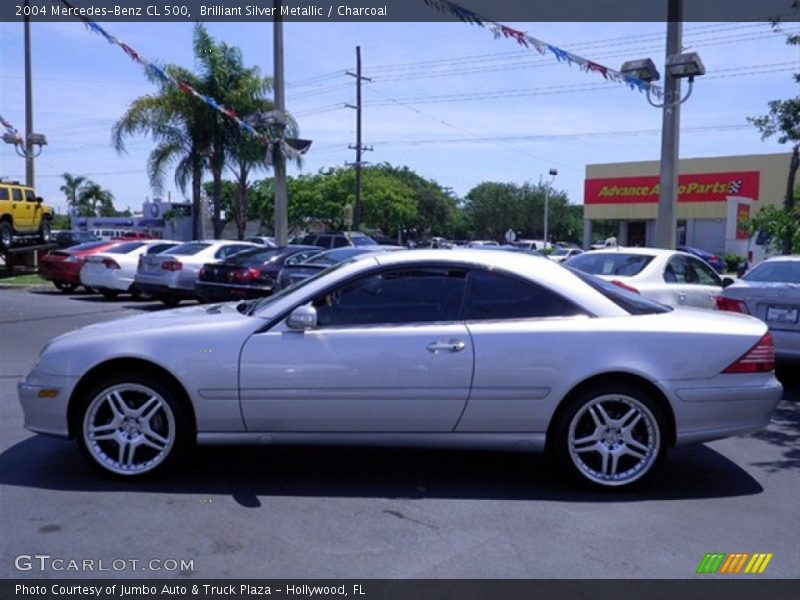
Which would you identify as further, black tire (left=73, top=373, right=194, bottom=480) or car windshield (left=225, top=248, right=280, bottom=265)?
car windshield (left=225, top=248, right=280, bottom=265)

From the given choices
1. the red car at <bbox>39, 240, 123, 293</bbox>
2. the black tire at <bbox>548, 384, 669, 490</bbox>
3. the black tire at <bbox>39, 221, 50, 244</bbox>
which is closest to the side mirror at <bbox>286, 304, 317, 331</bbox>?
the black tire at <bbox>548, 384, 669, 490</bbox>

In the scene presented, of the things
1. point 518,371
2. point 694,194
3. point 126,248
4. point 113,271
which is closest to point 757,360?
point 518,371

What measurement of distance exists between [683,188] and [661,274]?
40.1 m

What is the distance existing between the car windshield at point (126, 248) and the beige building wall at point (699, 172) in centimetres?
3369

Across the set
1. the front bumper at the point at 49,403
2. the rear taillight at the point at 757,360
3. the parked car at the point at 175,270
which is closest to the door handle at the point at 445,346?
the rear taillight at the point at 757,360

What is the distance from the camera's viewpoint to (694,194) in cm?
4653

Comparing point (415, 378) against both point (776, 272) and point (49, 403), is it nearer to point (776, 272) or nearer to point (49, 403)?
point (49, 403)

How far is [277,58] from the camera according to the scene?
19.6 m

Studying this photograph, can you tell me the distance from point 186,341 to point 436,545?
2.01 meters

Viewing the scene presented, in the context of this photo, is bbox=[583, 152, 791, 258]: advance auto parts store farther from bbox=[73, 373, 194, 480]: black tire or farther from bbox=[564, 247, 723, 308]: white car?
bbox=[73, 373, 194, 480]: black tire

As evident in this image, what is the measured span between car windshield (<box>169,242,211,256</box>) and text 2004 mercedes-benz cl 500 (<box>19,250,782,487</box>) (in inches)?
450

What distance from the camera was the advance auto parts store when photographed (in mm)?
Answer: 43562

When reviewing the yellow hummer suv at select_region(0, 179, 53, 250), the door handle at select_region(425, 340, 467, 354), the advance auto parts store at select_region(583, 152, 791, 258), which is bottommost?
the door handle at select_region(425, 340, 467, 354)
